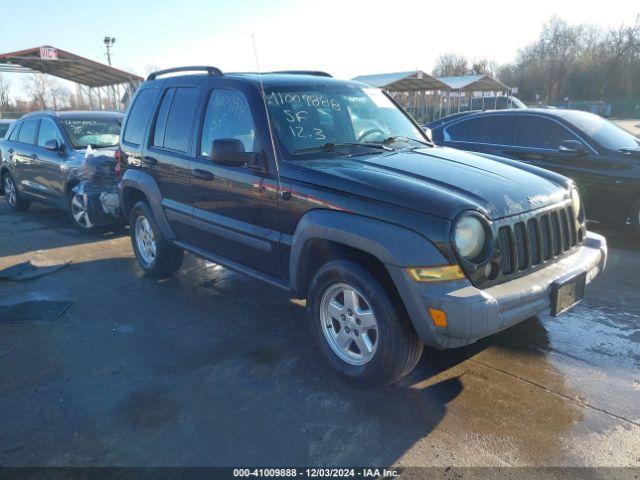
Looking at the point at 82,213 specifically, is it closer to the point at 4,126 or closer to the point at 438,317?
the point at 438,317

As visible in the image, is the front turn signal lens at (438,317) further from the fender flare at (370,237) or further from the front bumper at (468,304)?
the fender flare at (370,237)

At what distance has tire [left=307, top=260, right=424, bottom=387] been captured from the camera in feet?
10.1

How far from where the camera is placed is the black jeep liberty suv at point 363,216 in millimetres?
2900

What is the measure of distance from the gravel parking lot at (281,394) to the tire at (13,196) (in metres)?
5.86

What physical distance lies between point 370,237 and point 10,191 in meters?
9.43

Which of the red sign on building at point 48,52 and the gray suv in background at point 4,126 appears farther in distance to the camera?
the red sign on building at point 48,52

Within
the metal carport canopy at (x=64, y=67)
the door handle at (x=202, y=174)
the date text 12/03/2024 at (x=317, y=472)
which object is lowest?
the date text 12/03/2024 at (x=317, y=472)

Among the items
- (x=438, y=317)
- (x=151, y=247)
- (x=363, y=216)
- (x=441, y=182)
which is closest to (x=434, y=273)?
(x=438, y=317)

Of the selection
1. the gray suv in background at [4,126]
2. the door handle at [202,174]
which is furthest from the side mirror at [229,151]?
the gray suv in background at [4,126]

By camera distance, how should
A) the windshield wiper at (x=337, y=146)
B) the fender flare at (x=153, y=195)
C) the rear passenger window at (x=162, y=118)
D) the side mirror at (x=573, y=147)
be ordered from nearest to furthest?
the windshield wiper at (x=337, y=146)
the rear passenger window at (x=162, y=118)
the fender flare at (x=153, y=195)
the side mirror at (x=573, y=147)

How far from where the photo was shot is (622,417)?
3.01m

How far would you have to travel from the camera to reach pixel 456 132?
26.3ft

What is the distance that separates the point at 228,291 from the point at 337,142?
2149 millimetres

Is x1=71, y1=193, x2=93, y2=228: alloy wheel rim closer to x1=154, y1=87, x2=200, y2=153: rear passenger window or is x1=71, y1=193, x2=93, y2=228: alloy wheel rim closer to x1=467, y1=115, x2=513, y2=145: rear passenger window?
x1=154, y1=87, x2=200, y2=153: rear passenger window
